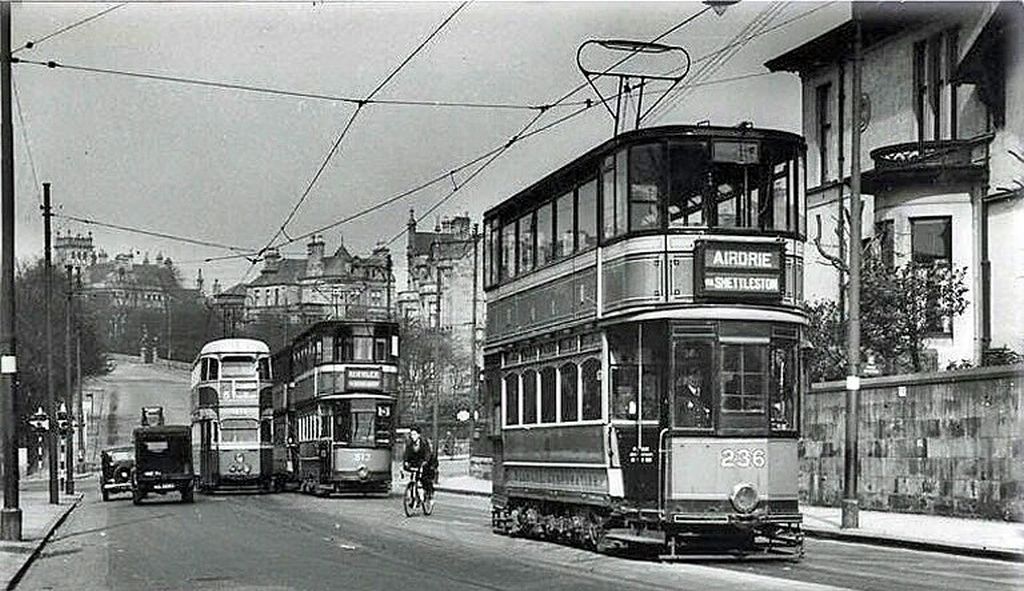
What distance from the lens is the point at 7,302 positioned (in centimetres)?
2353

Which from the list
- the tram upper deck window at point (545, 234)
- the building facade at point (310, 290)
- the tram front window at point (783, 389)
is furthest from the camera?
the building facade at point (310, 290)

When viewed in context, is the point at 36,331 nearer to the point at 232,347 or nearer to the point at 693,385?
the point at 232,347

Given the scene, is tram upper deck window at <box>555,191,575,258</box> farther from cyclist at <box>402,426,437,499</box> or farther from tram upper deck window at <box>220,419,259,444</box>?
tram upper deck window at <box>220,419,259,444</box>

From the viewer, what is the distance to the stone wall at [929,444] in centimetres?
2456

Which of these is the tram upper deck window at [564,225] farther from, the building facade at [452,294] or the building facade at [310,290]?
the building facade at [452,294]

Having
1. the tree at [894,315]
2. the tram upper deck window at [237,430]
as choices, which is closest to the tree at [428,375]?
the tram upper deck window at [237,430]

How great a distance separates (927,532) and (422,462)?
11.3m

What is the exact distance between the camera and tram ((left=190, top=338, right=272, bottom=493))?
4525 centimetres

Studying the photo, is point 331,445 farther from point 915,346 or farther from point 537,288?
point 537,288

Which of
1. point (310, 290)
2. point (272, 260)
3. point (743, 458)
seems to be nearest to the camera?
point (743, 458)

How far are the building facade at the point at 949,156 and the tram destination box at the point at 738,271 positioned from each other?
55.3ft

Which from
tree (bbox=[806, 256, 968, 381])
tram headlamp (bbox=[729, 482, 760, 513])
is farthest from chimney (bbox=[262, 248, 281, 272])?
tram headlamp (bbox=[729, 482, 760, 513])

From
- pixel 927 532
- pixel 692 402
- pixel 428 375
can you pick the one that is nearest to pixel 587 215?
pixel 692 402

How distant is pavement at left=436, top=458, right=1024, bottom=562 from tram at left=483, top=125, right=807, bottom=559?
2627 mm
